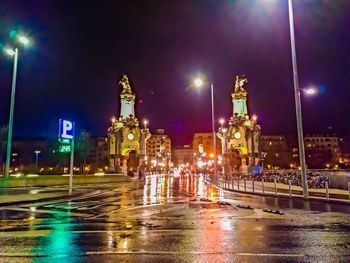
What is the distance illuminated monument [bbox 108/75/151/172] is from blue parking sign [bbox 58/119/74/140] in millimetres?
54103

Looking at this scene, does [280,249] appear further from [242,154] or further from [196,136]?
[196,136]

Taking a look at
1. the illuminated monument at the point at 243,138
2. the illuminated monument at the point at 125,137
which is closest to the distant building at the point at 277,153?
the illuminated monument at the point at 243,138

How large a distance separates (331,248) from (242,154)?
75.6 meters

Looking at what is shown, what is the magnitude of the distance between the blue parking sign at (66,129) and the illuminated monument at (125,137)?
54.1m

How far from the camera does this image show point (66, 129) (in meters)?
23.1

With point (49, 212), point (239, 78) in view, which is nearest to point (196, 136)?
point (239, 78)

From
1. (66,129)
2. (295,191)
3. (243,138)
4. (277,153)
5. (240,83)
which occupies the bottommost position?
(295,191)

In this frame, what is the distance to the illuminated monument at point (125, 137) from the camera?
79.2 m

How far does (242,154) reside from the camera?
81.4 m

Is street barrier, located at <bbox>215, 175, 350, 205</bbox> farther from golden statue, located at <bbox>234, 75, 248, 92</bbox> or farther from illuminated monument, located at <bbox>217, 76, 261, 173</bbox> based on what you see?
golden statue, located at <bbox>234, 75, 248, 92</bbox>

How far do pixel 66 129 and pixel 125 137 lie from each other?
186 feet

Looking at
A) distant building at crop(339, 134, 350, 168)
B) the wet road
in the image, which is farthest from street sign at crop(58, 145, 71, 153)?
distant building at crop(339, 134, 350, 168)

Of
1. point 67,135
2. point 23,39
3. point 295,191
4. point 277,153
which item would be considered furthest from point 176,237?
point 277,153

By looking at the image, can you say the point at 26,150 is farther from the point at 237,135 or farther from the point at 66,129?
the point at 66,129
